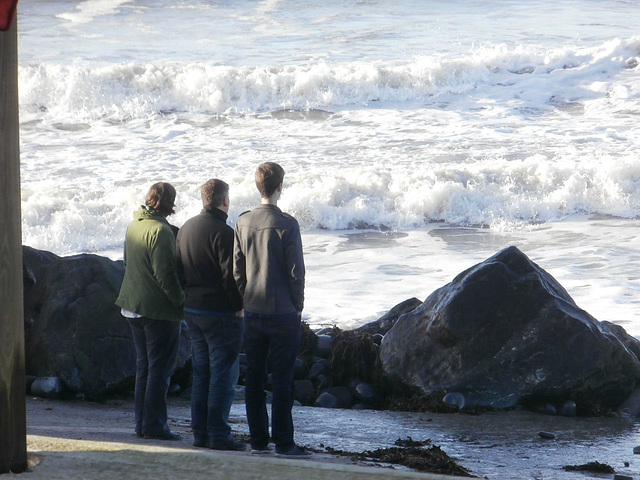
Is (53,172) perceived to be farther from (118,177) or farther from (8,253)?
(8,253)

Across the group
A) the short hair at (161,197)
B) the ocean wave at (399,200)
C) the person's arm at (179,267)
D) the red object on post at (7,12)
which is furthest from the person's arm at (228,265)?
the ocean wave at (399,200)

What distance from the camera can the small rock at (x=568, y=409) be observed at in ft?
20.8

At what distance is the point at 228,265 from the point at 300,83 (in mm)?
23194

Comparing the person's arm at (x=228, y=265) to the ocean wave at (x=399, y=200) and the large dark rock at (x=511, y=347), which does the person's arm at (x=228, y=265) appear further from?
the ocean wave at (x=399, y=200)

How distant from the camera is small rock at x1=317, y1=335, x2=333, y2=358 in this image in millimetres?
7750

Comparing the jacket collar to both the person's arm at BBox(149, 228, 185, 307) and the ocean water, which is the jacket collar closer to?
the person's arm at BBox(149, 228, 185, 307)

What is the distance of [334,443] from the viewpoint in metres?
5.38

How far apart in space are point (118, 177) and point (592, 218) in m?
10.1

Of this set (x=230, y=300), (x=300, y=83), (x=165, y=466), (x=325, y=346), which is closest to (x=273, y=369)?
(x=230, y=300)

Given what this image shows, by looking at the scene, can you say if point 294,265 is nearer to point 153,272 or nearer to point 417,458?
point 153,272

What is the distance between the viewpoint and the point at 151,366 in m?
5.11

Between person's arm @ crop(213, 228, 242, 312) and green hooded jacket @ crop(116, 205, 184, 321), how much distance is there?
297 mm

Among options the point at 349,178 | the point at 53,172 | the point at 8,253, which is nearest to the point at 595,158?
the point at 349,178

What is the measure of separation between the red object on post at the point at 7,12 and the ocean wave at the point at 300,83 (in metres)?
23.2
